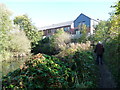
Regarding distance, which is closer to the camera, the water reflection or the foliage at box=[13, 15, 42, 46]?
the water reflection

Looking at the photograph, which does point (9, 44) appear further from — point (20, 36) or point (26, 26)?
point (26, 26)

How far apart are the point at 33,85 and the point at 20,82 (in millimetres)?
463

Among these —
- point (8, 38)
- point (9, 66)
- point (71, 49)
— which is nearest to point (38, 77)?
point (71, 49)

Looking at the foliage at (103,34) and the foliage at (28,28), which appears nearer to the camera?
the foliage at (103,34)

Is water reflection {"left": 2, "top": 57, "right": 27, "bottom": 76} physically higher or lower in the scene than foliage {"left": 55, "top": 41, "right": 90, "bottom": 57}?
lower

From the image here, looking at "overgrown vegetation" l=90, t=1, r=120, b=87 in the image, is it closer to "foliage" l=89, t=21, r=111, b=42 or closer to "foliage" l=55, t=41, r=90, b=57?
"foliage" l=89, t=21, r=111, b=42

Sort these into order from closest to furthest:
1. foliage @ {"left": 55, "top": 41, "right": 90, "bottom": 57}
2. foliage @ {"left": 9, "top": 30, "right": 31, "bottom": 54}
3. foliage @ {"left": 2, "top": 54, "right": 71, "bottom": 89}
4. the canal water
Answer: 1. foliage @ {"left": 2, "top": 54, "right": 71, "bottom": 89}
2. foliage @ {"left": 55, "top": 41, "right": 90, "bottom": 57}
3. the canal water
4. foliage @ {"left": 9, "top": 30, "right": 31, "bottom": 54}

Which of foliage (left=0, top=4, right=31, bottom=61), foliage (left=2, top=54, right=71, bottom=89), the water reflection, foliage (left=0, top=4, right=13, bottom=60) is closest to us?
foliage (left=2, top=54, right=71, bottom=89)

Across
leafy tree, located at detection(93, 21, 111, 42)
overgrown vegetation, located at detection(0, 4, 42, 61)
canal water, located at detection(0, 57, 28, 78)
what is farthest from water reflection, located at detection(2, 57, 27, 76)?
leafy tree, located at detection(93, 21, 111, 42)

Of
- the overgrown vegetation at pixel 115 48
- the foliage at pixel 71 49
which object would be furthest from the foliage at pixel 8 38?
the overgrown vegetation at pixel 115 48

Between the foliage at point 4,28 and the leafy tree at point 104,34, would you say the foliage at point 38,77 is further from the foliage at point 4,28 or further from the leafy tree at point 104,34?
the foliage at point 4,28

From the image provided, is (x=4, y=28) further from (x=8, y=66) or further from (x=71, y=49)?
(x=71, y=49)

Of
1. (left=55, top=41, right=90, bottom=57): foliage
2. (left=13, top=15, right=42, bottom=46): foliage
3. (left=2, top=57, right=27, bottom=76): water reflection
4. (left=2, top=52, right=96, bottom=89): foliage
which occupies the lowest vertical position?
(left=2, top=57, right=27, bottom=76): water reflection

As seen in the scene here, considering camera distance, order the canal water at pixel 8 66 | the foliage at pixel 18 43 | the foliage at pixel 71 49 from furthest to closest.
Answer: the foliage at pixel 18 43, the canal water at pixel 8 66, the foliage at pixel 71 49
